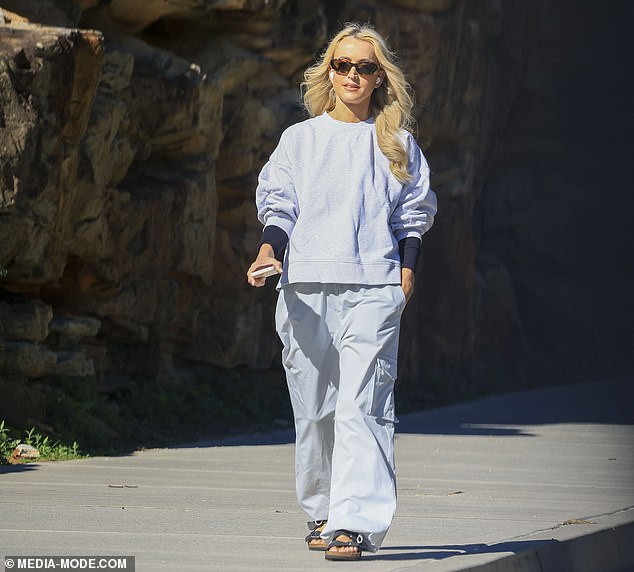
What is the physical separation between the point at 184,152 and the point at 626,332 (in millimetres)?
18239

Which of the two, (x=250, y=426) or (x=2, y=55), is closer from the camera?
(x=2, y=55)

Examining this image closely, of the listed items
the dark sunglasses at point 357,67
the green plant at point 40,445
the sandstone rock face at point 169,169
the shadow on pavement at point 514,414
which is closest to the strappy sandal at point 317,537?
the dark sunglasses at point 357,67

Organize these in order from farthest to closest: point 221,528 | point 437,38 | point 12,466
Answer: point 437,38 < point 12,466 < point 221,528

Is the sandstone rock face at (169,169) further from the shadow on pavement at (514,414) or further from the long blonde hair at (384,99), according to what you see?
the long blonde hair at (384,99)

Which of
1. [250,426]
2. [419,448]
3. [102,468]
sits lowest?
[250,426]

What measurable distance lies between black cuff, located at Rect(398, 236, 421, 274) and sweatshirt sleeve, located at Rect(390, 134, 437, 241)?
0.02 metres

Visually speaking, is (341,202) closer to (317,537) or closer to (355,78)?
(355,78)

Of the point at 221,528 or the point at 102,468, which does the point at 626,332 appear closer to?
the point at 102,468

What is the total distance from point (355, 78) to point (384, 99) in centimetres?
19

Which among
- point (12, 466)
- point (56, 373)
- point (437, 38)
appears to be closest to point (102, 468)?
point (12, 466)

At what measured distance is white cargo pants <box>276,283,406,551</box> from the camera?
533 centimetres

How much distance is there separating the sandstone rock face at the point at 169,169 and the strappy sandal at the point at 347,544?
4.15 meters

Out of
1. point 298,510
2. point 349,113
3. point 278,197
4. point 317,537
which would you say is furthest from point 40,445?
point 349,113

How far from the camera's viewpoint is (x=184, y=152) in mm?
14438
